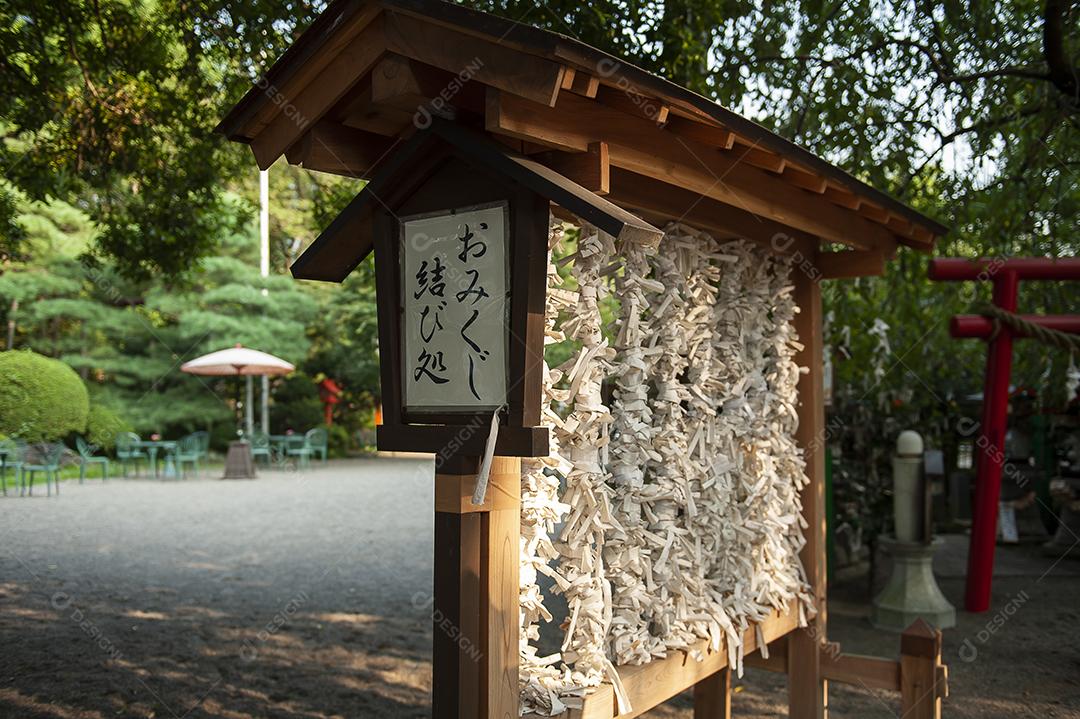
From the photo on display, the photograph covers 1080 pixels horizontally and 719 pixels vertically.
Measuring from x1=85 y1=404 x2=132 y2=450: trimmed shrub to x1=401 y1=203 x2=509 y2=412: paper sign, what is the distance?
18264mm

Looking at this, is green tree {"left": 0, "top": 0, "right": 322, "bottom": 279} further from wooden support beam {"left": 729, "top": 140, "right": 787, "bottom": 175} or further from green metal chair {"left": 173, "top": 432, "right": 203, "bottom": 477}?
green metal chair {"left": 173, "top": 432, "right": 203, "bottom": 477}

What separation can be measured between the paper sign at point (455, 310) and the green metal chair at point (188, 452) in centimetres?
1601

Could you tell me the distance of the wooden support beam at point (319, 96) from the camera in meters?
2.22

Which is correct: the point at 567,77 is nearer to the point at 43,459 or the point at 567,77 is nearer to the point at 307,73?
the point at 307,73

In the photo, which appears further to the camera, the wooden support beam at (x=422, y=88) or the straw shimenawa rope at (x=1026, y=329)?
the straw shimenawa rope at (x=1026, y=329)

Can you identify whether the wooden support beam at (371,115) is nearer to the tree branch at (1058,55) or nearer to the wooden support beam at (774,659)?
the wooden support beam at (774,659)

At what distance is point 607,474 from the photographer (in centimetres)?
273

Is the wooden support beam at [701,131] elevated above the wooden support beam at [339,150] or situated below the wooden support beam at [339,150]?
above

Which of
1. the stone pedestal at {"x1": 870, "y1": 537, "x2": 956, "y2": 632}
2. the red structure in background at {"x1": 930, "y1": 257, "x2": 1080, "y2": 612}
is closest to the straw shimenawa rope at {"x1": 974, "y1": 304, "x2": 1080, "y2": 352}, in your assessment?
the red structure in background at {"x1": 930, "y1": 257, "x2": 1080, "y2": 612}

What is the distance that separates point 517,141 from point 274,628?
5.37 metres

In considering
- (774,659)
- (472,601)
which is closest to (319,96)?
(472,601)

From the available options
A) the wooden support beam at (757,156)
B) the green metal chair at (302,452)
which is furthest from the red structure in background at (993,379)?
the green metal chair at (302,452)

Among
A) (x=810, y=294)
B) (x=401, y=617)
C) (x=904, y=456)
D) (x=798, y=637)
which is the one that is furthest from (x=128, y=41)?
(x=904, y=456)

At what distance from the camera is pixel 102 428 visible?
1884cm
